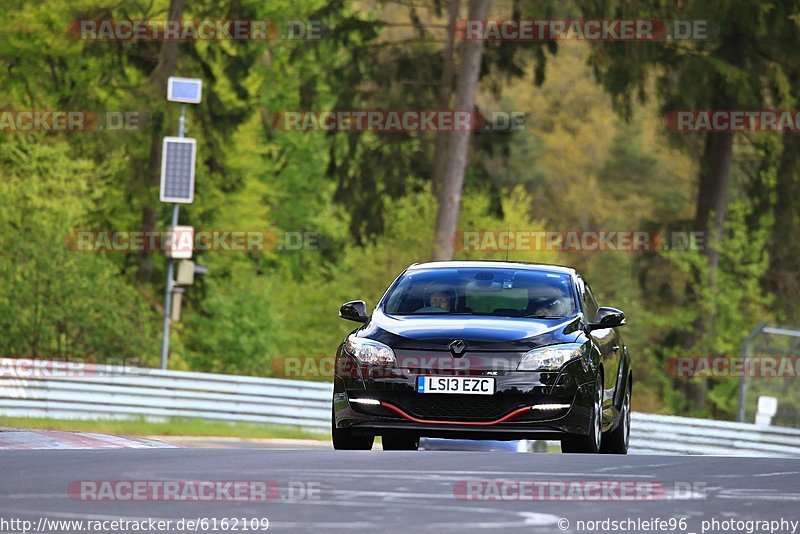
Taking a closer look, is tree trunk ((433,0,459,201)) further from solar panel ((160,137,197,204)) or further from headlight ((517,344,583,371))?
headlight ((517,344,583,371))

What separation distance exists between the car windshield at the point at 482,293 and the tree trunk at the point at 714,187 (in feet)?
85.8

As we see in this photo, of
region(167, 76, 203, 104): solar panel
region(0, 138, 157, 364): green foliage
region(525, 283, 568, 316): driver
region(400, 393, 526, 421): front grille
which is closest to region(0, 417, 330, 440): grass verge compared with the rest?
region(167, 76, 203, 104): solar panel

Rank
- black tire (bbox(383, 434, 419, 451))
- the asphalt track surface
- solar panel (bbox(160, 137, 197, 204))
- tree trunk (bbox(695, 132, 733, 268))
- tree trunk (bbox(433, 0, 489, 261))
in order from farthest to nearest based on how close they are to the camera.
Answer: tree trunk (bbox(695, 132, 733, 268)) → tree trunk (bbox(433, 0, 489, 261)) → solar panel (bbox(160, 137, 197, 204)) → black tire (bbox(383, 434, 419, 451)) → the asphalt track surface

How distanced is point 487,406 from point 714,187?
2889 centimetres

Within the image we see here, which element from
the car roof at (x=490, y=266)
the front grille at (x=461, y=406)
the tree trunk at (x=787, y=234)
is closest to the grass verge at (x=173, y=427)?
the car roof at (x=490, y=266)

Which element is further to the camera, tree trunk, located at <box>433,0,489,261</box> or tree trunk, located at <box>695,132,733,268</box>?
tree trunk, located at <box>695,132,733,268</box>

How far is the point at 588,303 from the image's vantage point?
16.0 meters

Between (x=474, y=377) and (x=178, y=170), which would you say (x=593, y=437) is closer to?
(x=474, y=377)

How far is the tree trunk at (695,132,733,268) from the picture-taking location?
41438 mm

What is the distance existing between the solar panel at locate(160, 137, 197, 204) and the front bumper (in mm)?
17697

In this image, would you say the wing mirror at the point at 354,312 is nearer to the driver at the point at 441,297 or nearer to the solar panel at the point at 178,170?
the driver at the point at 441,297

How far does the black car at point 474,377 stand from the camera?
543 inches

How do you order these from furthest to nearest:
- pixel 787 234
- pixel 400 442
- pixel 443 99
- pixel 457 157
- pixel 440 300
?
pixel 443 99, pixel 787 234, pixel 457 157, pixel 400 442, pixel 440 300

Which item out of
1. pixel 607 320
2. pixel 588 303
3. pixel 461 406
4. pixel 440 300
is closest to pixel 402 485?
pixel 461 406
